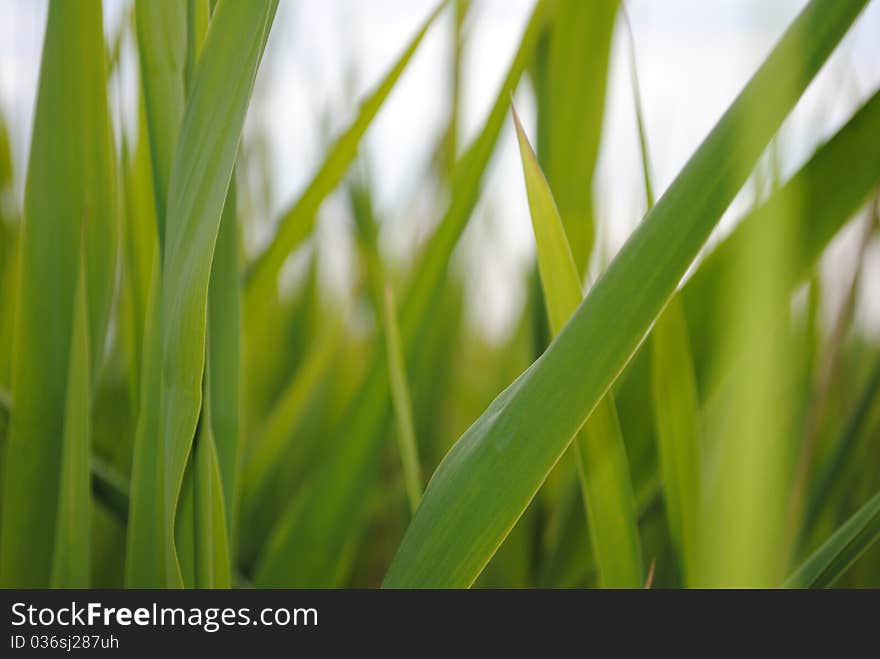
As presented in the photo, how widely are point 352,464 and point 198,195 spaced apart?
16 cm

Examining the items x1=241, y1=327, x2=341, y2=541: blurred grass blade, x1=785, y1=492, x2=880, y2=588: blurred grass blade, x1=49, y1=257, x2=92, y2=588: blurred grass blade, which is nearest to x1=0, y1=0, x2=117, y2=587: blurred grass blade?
x1=49, y1=257, x2=92, y2=588: blurred grass blade

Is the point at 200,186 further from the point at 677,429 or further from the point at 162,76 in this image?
the point at 677,429

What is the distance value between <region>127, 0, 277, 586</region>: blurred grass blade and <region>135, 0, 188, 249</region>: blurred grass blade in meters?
0.02

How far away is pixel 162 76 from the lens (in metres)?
0.19

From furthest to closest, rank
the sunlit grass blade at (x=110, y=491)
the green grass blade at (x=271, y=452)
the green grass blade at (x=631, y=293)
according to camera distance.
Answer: the green grass blade at (x=271, y=452), the sunlit grass blade at (x=110, y=491), the green grass blade at (x=631, y=293)

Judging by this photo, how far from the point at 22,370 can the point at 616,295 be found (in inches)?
7.5

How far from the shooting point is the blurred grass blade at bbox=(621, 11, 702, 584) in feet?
→ 0.72

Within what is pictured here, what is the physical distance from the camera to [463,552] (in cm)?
18

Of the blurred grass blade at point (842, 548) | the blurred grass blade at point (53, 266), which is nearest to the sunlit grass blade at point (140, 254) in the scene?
the blurred grass blade at point (53, 266)

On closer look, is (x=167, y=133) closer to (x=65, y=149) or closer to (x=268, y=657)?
(x=65, y=149)

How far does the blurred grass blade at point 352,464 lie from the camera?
0.95ft

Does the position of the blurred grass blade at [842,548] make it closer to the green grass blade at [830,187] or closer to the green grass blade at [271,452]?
the green grass blade at [830,187]

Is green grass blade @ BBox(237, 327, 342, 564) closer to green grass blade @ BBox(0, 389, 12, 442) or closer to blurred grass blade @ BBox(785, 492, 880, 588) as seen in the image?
green grass blade @ BBox(0, 389, 12, 442)

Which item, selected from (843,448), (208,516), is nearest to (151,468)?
(208,516)
